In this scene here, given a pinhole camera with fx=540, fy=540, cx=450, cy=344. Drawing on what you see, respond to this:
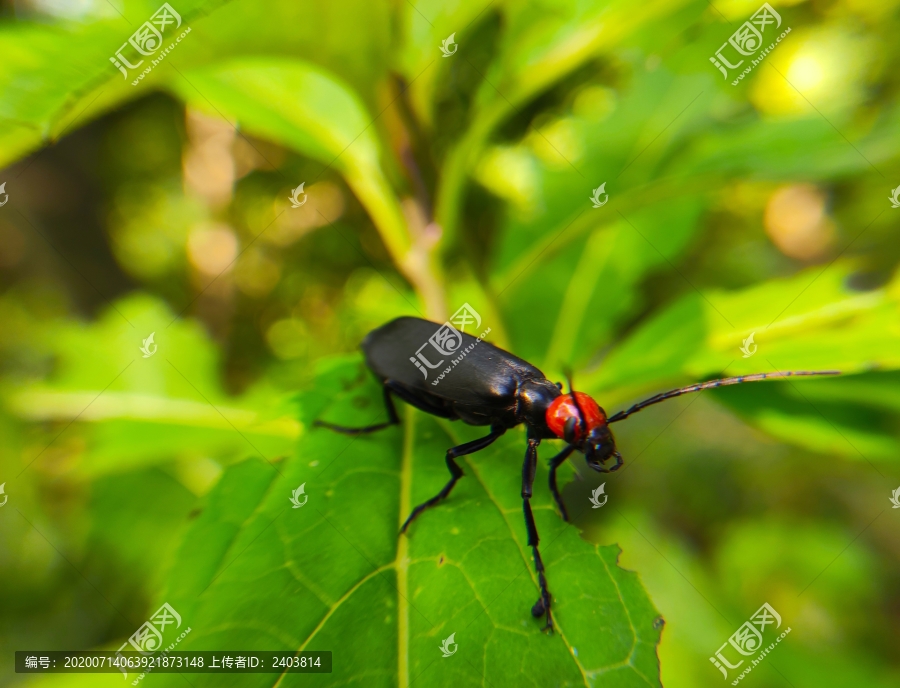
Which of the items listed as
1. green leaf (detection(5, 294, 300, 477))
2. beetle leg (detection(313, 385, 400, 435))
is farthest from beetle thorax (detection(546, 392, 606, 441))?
green leaf (detection(5, 294, 300, 477))

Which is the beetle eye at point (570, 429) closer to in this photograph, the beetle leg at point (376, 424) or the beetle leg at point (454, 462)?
the beetle leg at point (454, 462)

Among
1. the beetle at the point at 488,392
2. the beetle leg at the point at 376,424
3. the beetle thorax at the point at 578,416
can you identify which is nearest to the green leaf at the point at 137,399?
the beetle leg at the point at 376,424

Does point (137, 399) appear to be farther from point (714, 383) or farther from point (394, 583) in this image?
point (714, 383)

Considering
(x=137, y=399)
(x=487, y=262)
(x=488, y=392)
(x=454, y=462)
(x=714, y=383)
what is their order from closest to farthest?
(x=454, y=462)
(x=714, y=383)
(x=488, y=392)
(x=137, y=399)
(x=487, y=262)

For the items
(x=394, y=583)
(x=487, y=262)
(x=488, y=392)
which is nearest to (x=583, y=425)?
(x=488, y=392)

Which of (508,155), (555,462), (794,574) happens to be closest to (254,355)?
(508,155)

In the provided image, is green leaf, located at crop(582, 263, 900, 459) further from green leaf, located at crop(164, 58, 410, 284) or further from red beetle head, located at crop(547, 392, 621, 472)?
green leaf, located at crop(164, 58, 410, 284)
